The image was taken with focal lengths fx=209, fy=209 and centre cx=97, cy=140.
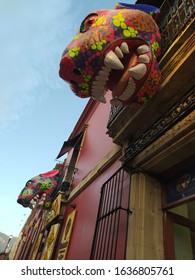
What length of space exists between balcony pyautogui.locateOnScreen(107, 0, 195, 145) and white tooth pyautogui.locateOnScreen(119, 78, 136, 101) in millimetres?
388

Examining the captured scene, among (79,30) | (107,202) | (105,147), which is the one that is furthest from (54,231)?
(79,30)

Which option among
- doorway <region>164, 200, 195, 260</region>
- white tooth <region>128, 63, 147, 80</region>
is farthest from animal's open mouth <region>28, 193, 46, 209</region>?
white tooth <region>128, 63, 147, 80</region>

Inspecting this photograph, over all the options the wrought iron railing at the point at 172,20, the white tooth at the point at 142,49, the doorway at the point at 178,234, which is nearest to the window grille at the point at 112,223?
the doorway at the point at 178,234

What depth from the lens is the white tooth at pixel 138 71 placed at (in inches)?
101

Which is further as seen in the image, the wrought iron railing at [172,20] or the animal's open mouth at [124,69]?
the wrought iron railing at [172,20]

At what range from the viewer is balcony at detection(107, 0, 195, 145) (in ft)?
8.57

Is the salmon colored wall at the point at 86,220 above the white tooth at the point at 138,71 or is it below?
below

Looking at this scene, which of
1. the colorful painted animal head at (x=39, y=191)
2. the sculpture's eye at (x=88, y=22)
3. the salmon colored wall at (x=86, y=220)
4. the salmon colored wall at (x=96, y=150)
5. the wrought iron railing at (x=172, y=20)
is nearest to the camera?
the sculpture's eye at (x=88, y=22)

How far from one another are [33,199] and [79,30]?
830 centimetres

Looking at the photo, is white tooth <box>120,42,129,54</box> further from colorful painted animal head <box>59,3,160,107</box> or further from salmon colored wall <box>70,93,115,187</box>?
salmon colored wall <box>70,93,115,187</box>

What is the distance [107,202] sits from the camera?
11.2ft

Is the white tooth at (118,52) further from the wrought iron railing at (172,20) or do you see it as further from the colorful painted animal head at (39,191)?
the colorful painted animal head at (39,191)

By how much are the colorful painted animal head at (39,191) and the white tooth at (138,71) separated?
24.3 ft

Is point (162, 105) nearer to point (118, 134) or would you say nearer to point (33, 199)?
point (118, 134)
